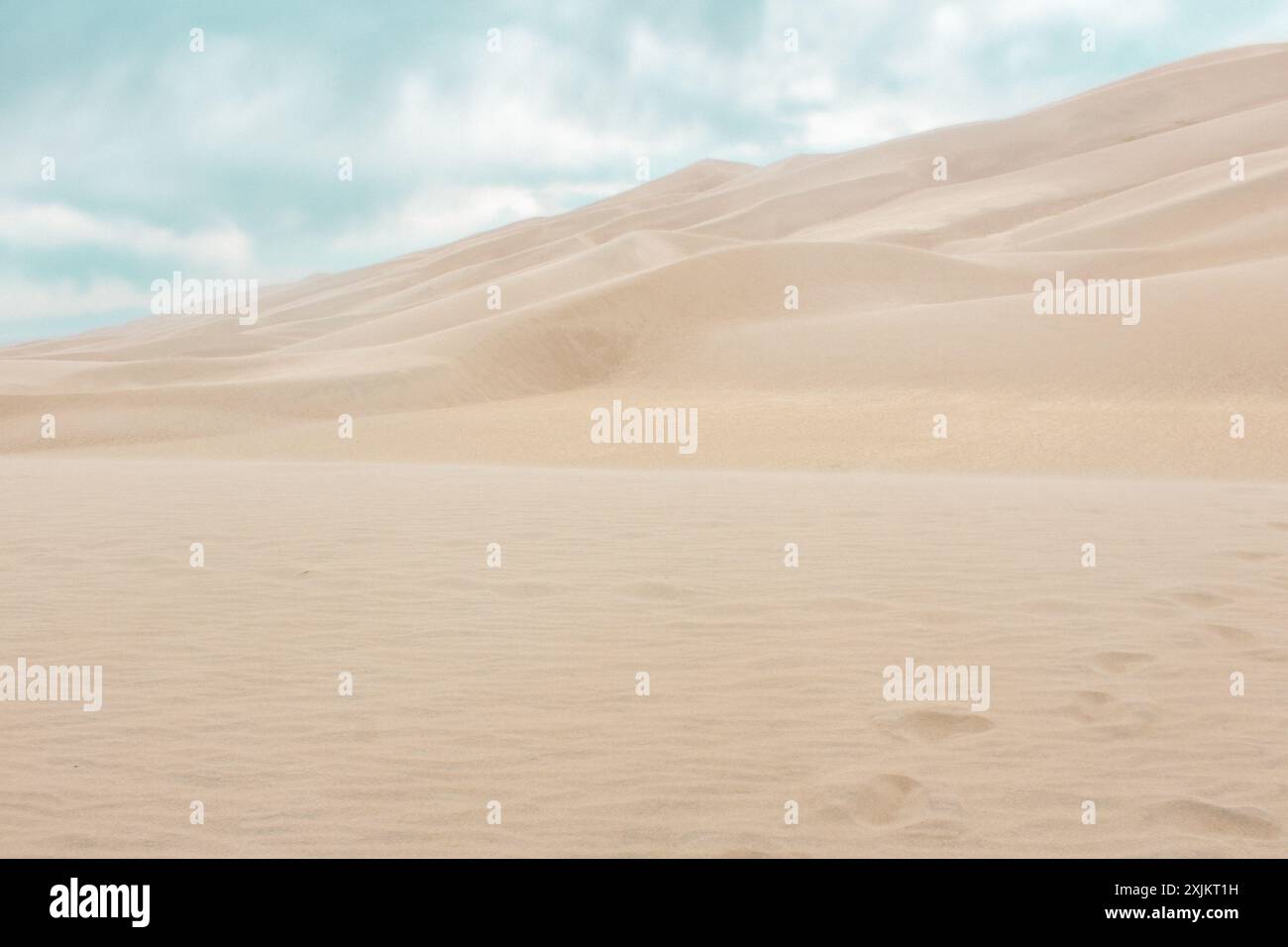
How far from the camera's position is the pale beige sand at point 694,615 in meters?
4.22

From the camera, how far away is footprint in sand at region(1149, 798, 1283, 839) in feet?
13.1

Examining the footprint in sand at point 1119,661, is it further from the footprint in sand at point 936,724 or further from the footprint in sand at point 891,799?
the footprint in sand at point 891,799

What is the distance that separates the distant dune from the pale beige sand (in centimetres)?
22

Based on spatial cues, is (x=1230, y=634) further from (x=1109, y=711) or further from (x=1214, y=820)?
(x=1214, y=820)

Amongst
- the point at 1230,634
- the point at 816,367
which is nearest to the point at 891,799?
the point at 1230,634

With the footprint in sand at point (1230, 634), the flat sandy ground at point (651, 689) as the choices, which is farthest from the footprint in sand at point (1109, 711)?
the footprint in sand at point (1230, 634)

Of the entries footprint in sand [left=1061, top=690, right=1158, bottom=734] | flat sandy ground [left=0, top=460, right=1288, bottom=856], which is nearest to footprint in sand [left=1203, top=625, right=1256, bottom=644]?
flat sandy ground [left=0, top=460, right=1288, bottom=856]

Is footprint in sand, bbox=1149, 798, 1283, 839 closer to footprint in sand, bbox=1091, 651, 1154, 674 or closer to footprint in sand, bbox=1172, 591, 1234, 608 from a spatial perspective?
footprint in sand, bbox=1091, 651, 1154, 674

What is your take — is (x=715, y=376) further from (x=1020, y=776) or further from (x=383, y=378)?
(x=1020, y=776)

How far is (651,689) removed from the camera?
18.4ft
